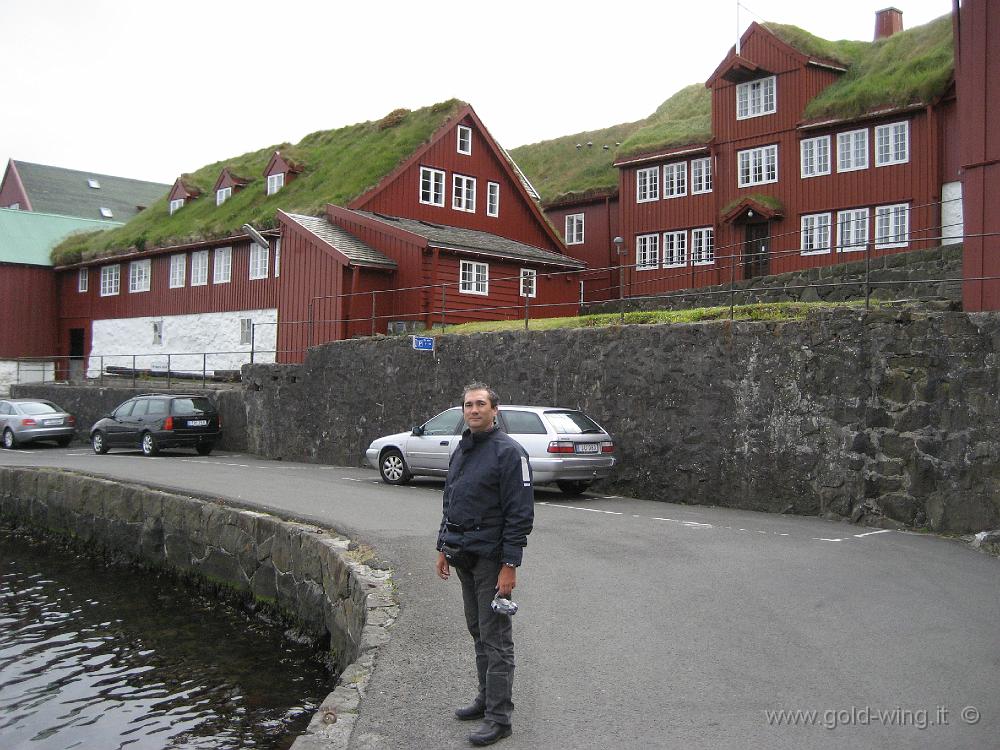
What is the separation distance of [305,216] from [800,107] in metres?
16.5

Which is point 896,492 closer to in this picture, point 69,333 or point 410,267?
point 410,267

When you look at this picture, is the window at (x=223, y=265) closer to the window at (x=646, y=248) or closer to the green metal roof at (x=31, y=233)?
the green metal roof at (x=31, y=233)

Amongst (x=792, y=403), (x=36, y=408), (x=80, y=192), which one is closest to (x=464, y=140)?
(x=36, y=408)

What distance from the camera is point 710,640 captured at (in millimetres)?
6777

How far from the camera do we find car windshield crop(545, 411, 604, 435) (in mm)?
14965

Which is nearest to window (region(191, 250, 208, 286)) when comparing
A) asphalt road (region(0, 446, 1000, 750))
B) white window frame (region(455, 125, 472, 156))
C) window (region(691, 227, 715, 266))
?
white window frame (region(455, 125, 472, 156))

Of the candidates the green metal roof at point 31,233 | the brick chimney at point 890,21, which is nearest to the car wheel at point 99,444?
the green metal roof at point 31,233

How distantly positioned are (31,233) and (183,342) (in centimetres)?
1275

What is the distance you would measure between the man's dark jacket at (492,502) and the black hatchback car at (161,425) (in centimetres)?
2098

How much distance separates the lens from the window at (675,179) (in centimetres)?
3362

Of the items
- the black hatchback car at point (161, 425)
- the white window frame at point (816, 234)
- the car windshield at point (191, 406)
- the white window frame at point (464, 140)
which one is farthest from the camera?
the white window frame at point (464, 140)

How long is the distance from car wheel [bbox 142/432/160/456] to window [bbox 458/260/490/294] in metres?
9.69

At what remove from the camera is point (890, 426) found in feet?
42.2

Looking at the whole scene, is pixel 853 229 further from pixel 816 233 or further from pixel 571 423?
pixel 571 423
